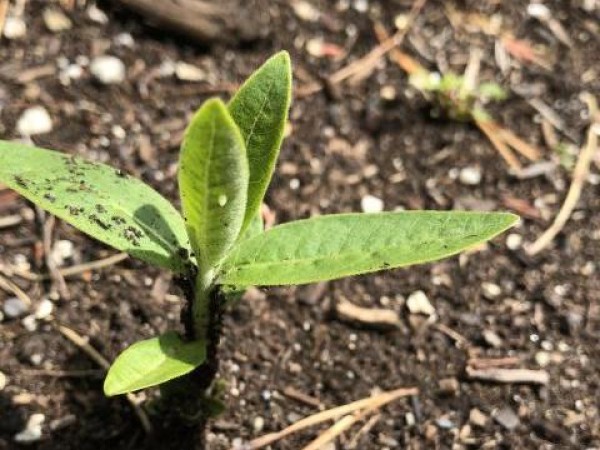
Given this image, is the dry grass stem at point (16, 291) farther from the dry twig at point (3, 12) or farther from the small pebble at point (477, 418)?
the small pebble at point (477, 418)

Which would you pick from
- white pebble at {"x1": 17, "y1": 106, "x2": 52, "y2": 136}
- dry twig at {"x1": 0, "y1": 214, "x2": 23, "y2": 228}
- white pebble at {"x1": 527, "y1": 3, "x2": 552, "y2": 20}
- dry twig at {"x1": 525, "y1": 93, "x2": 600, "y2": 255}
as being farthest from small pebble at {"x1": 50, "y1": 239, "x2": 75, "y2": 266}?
white pebble at {"x1": 527, "y1": 3, "x2": 552, "y2": 20}

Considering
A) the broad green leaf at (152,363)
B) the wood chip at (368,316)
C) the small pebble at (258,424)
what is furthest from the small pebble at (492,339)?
the broad green leaf at (152,363)

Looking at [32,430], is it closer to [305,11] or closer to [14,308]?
[14,308]

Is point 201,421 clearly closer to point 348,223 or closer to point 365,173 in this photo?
point 348,223

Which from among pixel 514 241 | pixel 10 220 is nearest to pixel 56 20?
pixel 10 220

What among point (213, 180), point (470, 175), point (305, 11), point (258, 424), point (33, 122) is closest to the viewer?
point (213, 180)
